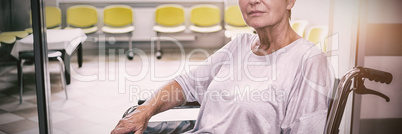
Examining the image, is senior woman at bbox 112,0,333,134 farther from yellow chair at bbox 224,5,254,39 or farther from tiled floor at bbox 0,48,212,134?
yellow chair at bbox 224,5,254,39

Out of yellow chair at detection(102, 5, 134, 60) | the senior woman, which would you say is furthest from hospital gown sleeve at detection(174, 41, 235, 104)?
yellow chair at detection(102, 5, 134, 60)

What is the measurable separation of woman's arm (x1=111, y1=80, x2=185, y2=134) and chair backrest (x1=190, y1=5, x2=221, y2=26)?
4.55 m

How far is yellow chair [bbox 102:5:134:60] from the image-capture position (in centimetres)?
563

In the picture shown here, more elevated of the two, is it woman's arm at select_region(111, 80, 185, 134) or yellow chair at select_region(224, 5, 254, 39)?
yellow chair at select_region(224, 5, 254, 39)

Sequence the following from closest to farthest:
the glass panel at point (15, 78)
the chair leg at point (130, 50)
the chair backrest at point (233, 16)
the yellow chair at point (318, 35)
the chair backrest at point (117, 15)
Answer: the yellow chair at point (318, 35) → the glass panel at point (15, 78) → the chair backrest at point (233, 16) → the chair backrest at point (117, 15) → the chair leg at point (130, 50)

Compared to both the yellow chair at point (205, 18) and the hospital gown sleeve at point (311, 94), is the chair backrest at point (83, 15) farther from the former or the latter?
the hospital gown sleeve at point (311, 94)

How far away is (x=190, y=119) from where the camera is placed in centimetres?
160

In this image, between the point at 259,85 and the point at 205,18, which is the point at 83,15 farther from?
the point at 259,85

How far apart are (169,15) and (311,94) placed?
199 inches

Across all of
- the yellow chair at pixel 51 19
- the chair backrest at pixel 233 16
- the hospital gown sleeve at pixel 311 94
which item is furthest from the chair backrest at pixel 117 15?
the hospital gown sleeve at pixel 311 94

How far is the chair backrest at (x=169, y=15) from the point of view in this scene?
5.88 meters

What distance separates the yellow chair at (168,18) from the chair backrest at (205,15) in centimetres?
23

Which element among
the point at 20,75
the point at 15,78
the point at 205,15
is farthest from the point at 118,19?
the point at 15,78

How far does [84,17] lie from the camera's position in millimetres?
4969
